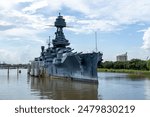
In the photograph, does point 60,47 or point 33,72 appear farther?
point 33,72

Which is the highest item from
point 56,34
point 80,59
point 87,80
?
point 56,34

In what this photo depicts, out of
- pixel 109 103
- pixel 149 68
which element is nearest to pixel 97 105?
pixel 109 103

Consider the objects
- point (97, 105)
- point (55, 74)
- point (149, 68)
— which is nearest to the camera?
point (97, 105)

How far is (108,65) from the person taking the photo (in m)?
129

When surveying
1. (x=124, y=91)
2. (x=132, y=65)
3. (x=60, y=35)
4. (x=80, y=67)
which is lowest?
(x=124, y=91)

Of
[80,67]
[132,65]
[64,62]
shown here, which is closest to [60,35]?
[64,62]

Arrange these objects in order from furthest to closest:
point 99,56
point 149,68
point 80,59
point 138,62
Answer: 1. point 138,62
2. point 149,68
3. point 80,59
4. point 99,56

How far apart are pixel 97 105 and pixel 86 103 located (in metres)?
0.54

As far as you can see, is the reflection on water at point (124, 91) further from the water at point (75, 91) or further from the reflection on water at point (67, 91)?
the reflection on water at point (67, 91)

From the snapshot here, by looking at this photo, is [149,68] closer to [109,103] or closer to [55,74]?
[55,74]

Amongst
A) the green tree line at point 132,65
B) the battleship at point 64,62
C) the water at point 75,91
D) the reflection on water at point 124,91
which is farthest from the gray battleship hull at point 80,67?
the green tree line at point 132,65

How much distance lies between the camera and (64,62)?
50.3 meters

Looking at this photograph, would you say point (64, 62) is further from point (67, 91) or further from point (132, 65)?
point (132, 65)

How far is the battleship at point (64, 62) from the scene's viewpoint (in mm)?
44094
